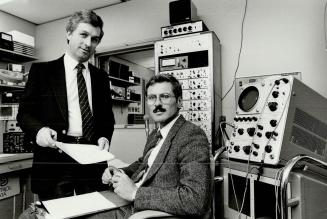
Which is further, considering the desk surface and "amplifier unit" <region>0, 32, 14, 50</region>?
"amplifier unit" <region>0, 32, 14, 50</region>

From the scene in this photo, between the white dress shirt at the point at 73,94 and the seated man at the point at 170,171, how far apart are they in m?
0.35

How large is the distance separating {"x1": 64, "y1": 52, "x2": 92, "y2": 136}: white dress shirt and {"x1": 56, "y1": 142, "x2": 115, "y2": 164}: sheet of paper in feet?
1.16

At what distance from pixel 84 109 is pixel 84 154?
47 centimetres

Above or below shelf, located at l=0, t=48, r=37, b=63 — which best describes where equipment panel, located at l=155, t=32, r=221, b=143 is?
below

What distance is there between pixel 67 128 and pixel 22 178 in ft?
5.97

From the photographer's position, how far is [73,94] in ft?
5.42

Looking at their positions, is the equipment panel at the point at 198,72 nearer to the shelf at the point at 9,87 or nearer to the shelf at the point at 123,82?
the shelf at the point at 123,82

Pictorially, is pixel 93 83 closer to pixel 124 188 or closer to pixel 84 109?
pixel 84 109

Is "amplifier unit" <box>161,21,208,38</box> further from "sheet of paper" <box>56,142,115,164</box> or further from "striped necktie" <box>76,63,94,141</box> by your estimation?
"sheet of paper" <box>56,142,115,164</box>

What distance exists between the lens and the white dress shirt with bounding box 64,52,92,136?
1.60 meters

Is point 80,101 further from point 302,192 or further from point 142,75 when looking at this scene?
point 142,75

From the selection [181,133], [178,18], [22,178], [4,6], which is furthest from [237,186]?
[4,6]

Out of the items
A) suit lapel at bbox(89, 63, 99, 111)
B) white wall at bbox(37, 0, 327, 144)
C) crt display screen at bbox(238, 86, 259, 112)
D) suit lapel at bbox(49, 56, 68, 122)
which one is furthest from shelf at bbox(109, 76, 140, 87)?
crt display screen at bbox(238, 86, 259, 112)

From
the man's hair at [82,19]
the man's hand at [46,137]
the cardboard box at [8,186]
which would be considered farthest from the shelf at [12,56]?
the man's hand at [46,137]
